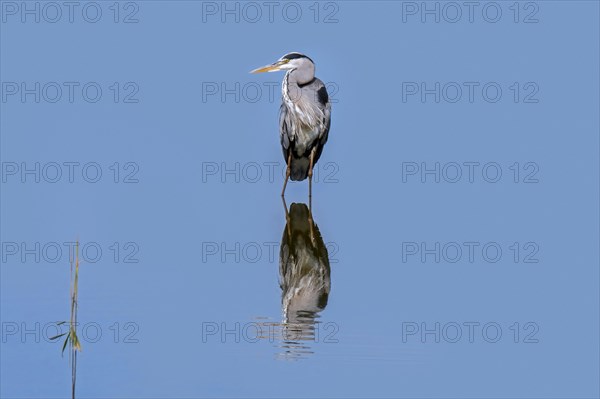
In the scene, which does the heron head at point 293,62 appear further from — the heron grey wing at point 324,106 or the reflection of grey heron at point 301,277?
the reflection of grey heron at point 301,277

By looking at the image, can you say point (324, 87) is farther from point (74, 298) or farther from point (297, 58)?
point (74, 298)

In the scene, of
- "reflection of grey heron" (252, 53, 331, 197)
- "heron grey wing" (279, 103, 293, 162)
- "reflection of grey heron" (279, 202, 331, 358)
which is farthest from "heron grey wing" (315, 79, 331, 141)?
"reflection of grey heron" (279, 202, 331, 358)

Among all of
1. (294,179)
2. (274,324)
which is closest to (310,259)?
(274,324)

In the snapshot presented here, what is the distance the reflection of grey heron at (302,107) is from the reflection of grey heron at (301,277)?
→ 1288mm

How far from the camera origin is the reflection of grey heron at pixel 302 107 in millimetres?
14648

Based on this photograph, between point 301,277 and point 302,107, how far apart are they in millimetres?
4237

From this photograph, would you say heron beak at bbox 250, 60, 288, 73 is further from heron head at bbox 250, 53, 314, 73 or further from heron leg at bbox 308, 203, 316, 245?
heron leg at bbox 308, 203, 316, 245

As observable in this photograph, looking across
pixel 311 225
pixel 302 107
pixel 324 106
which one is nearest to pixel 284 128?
pixel 302 107

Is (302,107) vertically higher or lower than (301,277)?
higher

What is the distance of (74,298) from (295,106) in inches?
313

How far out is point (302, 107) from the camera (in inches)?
576

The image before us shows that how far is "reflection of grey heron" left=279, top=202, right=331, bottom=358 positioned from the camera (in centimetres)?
902

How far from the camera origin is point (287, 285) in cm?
1047

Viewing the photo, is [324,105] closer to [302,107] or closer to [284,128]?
[302,107]
